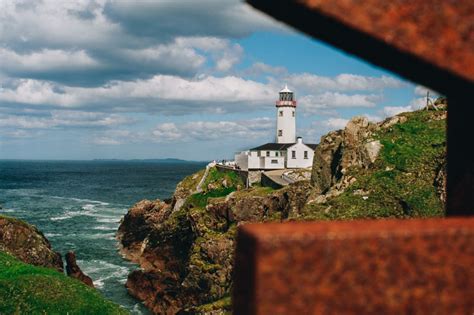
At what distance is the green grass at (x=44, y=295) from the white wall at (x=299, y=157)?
49.8 metres

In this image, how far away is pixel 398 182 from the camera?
950 inches

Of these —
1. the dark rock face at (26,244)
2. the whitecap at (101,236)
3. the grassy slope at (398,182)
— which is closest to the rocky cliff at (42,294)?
the dark rock face at (26,244)

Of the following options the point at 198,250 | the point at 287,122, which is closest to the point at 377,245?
the point at 198,250

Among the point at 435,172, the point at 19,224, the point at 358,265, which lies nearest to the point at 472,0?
the point at 358,265

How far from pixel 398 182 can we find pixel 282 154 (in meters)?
48.5

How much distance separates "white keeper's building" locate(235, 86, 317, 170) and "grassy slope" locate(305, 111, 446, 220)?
41293 millimetres

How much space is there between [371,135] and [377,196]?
6.05 m

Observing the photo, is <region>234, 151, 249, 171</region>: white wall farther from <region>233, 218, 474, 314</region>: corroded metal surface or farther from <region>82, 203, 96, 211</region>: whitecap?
<region>233, 218, 474, 314</region>: corroded metal surface

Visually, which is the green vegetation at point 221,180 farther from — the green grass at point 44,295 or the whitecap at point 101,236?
the green grass at point 44,295

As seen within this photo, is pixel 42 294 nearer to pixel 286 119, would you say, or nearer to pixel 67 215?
pixel 286 119

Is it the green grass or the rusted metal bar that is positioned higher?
the rusted metal bar

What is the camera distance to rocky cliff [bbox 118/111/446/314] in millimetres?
23375

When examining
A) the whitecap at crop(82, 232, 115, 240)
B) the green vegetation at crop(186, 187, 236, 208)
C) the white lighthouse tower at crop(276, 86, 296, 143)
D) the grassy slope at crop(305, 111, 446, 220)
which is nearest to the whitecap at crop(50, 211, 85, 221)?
the whitecap at crop(82, 232, 115, 240)

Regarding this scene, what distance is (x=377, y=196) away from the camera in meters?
23.7
